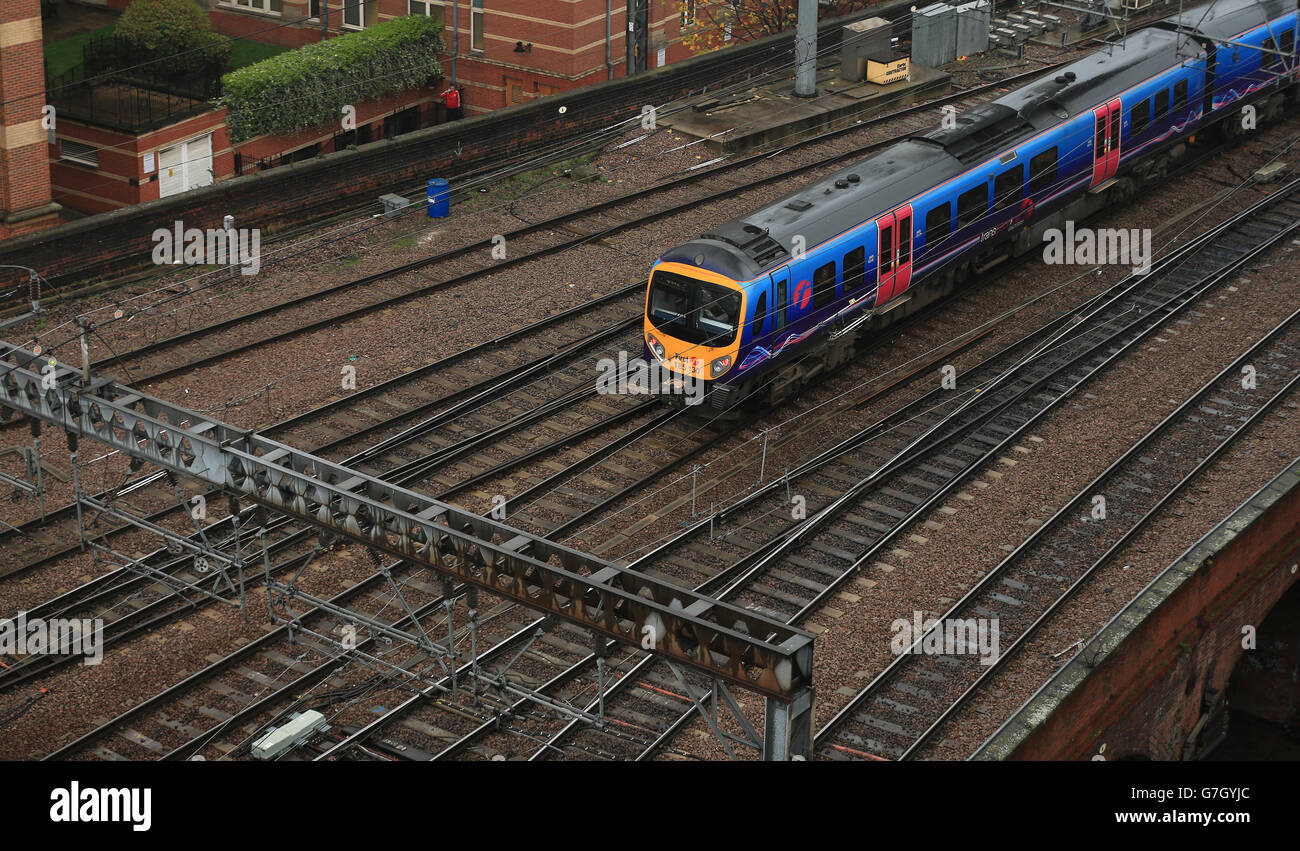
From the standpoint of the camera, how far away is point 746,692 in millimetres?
20781

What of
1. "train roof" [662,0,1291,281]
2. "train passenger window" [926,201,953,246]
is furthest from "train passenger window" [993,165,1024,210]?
"train passenger window" [926,201,953,246]

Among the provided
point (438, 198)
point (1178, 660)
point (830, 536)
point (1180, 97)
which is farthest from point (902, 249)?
point (438, 198)

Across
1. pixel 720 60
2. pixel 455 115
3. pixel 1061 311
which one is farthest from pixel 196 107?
pixel 1061 311

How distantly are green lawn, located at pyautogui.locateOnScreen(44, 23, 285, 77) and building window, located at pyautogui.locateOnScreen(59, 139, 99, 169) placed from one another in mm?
6154

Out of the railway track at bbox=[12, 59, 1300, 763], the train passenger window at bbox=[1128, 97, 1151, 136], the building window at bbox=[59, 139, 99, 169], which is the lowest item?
the railway track at bbox=[12, 59, 1300, 763]

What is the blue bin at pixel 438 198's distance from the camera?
115 feet

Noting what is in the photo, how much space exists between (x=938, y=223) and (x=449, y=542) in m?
15.4

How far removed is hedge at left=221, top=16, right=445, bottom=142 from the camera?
127ft

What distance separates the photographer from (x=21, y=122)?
105 ft

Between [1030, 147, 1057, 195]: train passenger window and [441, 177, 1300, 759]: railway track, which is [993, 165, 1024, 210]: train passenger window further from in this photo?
[441, 177, 1300, 759]: railway track

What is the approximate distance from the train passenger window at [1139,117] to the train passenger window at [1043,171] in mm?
3215

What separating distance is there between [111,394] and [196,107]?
66.3 feet

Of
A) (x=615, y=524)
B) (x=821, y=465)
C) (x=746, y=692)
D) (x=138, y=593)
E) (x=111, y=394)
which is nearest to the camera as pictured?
(x=111, y=394)

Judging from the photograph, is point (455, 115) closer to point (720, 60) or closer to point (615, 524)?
point (720, 60)
